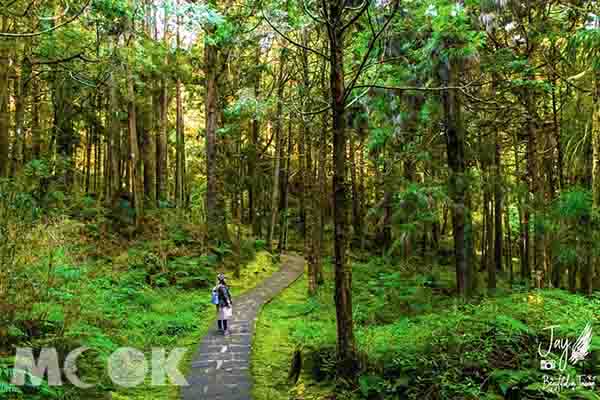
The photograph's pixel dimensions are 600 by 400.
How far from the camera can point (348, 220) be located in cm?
1194

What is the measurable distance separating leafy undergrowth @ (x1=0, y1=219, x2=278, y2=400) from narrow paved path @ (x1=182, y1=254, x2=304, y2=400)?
11.9 inches

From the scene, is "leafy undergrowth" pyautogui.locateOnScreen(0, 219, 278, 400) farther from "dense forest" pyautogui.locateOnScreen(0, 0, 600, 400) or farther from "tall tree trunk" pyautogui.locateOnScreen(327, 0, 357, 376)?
"tall tree trunk" pyautogui.locateOnScreen(327, 0, 357, 376)

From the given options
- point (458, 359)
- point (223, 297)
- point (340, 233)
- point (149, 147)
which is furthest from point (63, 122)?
point (458, 359)

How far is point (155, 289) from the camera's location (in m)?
12.6

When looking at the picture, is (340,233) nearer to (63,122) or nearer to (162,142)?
(162,142)

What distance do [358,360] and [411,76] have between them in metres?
6.85

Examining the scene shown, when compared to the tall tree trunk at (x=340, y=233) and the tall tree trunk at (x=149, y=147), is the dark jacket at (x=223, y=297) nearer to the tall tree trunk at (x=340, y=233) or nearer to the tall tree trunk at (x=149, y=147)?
the tall tree trunk at (x=340, y=233)

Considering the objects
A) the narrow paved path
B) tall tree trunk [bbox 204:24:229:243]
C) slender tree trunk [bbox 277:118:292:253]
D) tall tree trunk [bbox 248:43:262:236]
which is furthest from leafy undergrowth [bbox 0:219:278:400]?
tall tree trunk [bbox 248:43:262:236]

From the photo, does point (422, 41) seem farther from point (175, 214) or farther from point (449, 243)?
point (449, 243)

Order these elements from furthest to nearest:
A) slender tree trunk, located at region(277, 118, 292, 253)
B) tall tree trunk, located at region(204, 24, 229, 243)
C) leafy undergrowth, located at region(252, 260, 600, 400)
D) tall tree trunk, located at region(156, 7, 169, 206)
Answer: slender tree trunk, located at region(277, 118, 292, 253) → tall tree trunk, located at region(156, 7, 169, 206) → tall tree trunk, located at region(204, 24, 229, 243) → leafy undergrowth, located at region(252, 260, 600, 400)

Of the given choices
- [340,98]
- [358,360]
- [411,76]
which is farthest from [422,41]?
[358,360]

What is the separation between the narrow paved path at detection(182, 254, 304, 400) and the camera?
249 inches

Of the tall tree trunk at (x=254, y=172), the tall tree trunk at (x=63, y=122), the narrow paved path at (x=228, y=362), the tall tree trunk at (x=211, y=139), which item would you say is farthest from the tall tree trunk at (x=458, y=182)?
the tall tree trunk at (x=63, y=122)

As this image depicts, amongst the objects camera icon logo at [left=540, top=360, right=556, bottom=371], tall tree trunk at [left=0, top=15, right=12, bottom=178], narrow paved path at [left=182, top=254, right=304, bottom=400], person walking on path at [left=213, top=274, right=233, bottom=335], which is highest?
tall tree trunk at [left=0, top=15, right=12, bottom=178]
